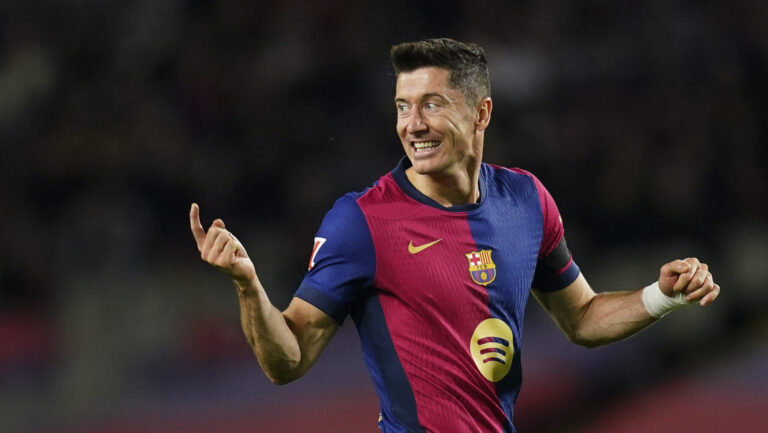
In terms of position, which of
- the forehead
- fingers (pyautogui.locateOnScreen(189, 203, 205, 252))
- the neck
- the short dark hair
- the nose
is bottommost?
fingers (pyautogui.locateOnScreen(189, 203, 205, 252))

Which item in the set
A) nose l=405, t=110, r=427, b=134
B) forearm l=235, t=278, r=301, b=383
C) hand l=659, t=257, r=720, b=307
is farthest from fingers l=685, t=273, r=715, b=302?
forearm l=235, t=278, r=301, b=383

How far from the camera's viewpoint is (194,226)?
2576mm

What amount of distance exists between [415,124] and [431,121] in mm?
54

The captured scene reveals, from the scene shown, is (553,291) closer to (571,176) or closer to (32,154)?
(571,176)

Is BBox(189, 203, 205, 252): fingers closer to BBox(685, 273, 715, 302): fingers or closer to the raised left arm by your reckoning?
the raised left arm

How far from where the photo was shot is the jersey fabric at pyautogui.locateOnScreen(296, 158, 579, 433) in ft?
9.51

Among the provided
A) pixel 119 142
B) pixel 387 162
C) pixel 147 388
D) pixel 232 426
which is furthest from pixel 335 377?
pixel 119 142

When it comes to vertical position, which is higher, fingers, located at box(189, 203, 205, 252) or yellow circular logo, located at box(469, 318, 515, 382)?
fingers, located at box(189, 203, 205, 252)

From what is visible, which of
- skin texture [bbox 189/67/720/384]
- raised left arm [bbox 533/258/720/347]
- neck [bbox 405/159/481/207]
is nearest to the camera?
skin texture [bbox 189/67/720/384]

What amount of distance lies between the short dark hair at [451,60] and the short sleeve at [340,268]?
0.52 m

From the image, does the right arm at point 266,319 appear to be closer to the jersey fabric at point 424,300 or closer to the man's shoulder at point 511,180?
the jersey fabric at point 424,300

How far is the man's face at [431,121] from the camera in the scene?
119 inches

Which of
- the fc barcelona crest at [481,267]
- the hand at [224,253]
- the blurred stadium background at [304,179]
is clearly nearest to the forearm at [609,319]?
the fc barcelona crest at [481,267]

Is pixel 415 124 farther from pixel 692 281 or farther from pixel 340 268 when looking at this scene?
pixel 692 281
